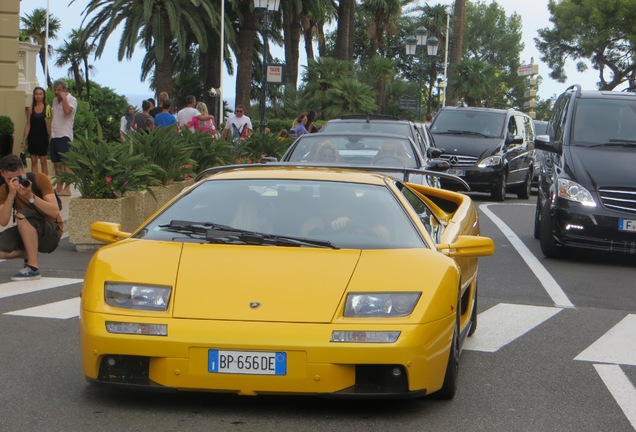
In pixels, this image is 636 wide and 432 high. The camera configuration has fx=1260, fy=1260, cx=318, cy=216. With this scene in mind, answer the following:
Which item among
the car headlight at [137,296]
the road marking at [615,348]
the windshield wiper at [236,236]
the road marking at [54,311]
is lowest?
the road marking at [54,311]

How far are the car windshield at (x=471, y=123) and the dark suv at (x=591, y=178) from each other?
10.5 metres

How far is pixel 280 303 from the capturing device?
6.28 metres

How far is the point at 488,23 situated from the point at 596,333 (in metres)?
148

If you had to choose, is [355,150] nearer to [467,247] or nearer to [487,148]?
[467,247]

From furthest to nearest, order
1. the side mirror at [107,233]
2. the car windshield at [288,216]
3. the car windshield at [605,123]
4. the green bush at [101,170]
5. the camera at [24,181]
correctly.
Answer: the car windshield at [605,123] → the green bush at [101,170] → the camera at [24,181] → the side mirror at [107,233] → the car windshield at [288,216]

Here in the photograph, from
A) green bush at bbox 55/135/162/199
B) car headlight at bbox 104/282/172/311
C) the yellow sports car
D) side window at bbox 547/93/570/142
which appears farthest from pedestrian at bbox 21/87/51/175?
car headlight at bbox 104/282/172/311

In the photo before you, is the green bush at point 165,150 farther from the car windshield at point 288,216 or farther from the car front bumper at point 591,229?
the car windshield at point 288,216

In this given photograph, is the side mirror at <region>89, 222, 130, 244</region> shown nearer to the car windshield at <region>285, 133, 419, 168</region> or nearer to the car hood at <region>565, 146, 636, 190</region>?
the car windshield at <region>285, 133, 419, 168</region>

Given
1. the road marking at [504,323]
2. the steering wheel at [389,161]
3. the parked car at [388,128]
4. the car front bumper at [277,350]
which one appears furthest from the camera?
the parked car at [388,128]

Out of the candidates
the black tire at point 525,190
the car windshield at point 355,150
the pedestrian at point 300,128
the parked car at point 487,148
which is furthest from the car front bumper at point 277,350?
the black tire at point 525,190

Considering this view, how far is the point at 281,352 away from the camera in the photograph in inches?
238

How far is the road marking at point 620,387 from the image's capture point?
6.82 meters

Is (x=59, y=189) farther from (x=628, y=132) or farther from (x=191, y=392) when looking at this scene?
(x=191, y=392)

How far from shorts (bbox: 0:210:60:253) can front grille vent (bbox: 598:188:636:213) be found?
6.36 metres
